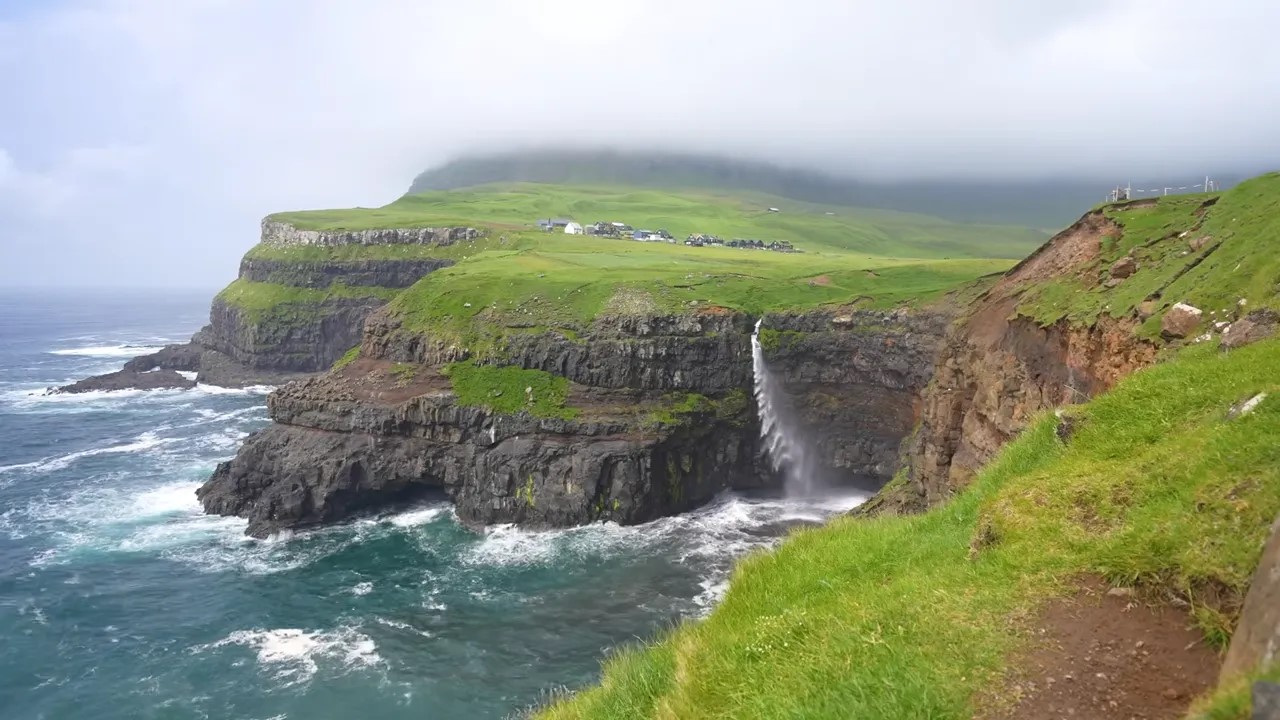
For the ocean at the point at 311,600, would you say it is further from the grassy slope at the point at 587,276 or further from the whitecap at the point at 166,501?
the grassy slope at the point at 587,276

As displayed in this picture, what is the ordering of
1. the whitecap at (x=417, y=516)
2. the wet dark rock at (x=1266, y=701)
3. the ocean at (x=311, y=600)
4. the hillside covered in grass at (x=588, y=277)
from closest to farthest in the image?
the wet dark rock at (x=1266, y=701), the ocean at (x=311, y=600), the whitecap at (x=417, y=516), the hillside covered in grass at (x=588, y=277)

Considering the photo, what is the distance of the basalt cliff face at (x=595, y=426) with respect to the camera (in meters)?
52.4

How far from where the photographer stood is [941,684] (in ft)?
22.1

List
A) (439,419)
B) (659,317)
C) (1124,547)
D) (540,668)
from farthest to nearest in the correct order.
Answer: (659,317), (439,419), (540,668), (1124,547)

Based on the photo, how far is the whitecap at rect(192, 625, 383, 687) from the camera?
113ft

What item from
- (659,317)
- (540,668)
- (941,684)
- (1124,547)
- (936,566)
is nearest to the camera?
(941,684)

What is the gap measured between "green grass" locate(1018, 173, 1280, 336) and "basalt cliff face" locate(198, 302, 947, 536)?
2380 cm

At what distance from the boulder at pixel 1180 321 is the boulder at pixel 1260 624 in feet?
50.2

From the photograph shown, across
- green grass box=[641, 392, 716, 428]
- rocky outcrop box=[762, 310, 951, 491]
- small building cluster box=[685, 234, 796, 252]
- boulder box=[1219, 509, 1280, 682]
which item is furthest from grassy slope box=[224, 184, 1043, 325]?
boulder box=[1219, 509, 1280, 682]

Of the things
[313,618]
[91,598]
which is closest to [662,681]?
[313,618]

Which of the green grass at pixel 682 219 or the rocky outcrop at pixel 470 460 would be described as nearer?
the rocky outcrop at pixel 470 460

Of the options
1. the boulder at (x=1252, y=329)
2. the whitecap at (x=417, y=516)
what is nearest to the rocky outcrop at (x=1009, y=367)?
the boulder at (x=1252, y=329)

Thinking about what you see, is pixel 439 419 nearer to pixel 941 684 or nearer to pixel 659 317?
pixel 659 317

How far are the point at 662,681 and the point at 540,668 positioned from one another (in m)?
27.6
